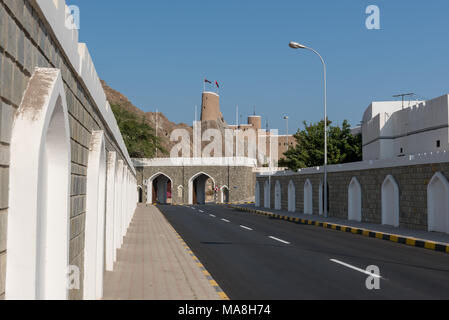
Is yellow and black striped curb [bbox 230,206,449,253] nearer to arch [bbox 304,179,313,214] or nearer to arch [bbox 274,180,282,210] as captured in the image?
arch [bbox 304,179,313,214]

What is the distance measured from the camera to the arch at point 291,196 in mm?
37750

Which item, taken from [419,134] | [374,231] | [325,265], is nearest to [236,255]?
[325,265]

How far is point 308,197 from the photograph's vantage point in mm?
34625

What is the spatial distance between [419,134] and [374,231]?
1498cm

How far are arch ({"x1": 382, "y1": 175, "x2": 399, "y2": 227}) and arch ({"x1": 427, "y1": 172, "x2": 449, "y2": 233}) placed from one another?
260cm

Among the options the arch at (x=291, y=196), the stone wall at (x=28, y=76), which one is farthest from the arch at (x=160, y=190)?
the stone wall at (x=28, y=76)

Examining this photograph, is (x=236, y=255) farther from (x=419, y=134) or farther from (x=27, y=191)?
(x=419, y=134)

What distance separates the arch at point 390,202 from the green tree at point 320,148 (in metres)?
20.7

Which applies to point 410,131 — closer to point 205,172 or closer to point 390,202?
point 390,202

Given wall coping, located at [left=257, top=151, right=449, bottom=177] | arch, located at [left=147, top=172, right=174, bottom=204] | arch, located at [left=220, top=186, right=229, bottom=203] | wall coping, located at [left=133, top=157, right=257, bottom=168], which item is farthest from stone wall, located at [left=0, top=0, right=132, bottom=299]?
arch, located at [left=147, top=172, right=174, bottom=204]

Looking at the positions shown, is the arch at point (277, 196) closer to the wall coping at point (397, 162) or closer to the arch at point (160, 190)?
the wall coping at point (397, 162)

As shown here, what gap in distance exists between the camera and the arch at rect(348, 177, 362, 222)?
2558 centimetres

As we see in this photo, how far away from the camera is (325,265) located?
11.1 m

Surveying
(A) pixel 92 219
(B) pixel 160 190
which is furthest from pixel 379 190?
(B) pixel 160 190
